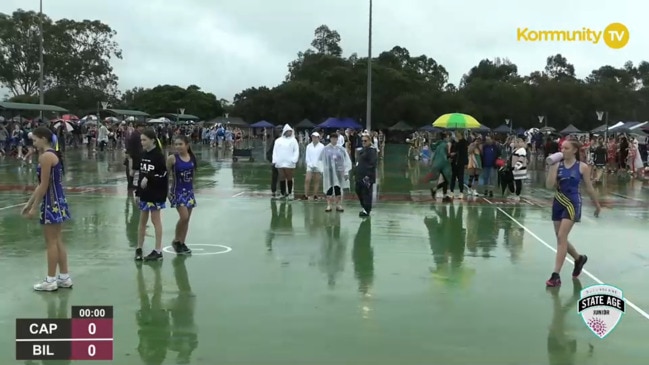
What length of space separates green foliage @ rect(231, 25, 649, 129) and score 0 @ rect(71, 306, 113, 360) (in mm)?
62580

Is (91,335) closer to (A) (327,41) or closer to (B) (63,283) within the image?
(B) (63,283)

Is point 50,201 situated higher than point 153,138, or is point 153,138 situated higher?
point 153,138

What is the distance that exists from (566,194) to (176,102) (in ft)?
337

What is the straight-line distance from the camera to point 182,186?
854 centimetres

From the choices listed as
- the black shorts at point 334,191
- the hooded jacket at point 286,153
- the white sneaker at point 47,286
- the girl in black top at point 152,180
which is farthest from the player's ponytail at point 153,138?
the hooded jacket at point 286,153

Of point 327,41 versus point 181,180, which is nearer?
point 181,180

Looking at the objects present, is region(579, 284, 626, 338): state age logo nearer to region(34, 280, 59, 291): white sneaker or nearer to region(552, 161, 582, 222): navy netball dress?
region(552, 161, 582, 222): navy netball dress

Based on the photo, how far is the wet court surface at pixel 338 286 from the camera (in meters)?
5.23

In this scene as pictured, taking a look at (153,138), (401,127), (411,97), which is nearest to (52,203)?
(153,138)

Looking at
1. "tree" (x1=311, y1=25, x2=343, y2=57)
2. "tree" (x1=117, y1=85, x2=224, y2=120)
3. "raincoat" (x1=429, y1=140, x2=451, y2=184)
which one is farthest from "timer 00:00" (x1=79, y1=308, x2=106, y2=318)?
"tree" (x1=117, y1=85, x2=224, y2=120)

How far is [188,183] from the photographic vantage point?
860cm

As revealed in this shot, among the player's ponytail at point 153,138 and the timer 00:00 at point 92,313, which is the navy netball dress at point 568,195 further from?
the timer 00:00 at point 92,313

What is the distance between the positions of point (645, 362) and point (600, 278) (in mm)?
2950

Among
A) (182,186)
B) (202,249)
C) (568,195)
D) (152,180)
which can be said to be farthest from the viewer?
(202,249)
